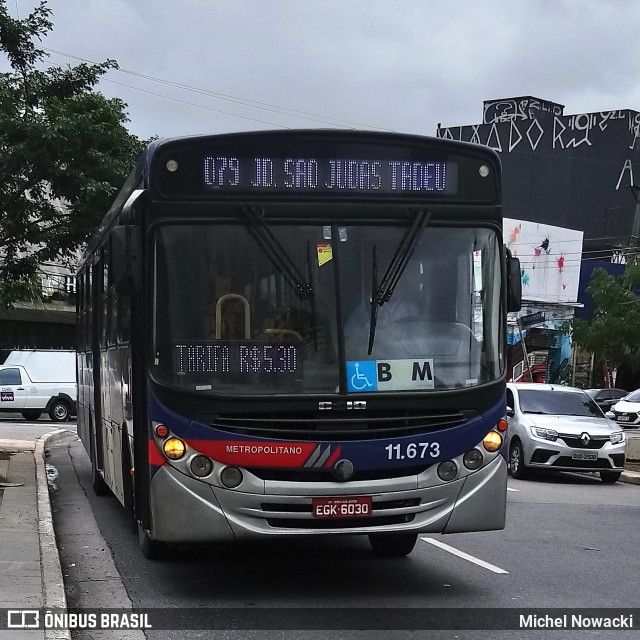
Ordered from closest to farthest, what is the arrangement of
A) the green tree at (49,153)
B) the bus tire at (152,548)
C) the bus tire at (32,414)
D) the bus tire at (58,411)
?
the bus tire at (152,548) < the green tree at (49,153) < the bus tire at (58,411) < the bus tire at (32,414)

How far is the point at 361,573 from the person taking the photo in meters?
9.02

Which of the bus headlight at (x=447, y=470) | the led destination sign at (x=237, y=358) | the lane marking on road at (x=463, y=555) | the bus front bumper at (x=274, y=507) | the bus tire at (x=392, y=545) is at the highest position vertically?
the led destination sign at (x=237, y=358)

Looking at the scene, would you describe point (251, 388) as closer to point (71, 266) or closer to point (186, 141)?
point (186, 141)

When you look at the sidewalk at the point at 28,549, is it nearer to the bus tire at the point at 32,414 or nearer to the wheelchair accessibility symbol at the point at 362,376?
the wheelchair accessibility symbol at the point at 362,376

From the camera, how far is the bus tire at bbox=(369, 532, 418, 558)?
9.63m

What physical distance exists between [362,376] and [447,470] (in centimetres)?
92

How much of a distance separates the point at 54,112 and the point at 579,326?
104 feet

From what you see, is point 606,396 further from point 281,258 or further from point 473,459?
point 281,258

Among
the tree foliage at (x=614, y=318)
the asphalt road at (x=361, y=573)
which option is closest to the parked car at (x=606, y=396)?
the tree foliage at (x=614, y=318)

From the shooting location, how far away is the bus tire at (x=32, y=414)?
34.0 metres

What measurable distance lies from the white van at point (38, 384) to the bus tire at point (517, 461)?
18341 millimetres

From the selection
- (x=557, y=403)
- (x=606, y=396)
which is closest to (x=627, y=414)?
(x=606, y=396)

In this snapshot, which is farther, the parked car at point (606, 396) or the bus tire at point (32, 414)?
the parked car at point (606, 396)

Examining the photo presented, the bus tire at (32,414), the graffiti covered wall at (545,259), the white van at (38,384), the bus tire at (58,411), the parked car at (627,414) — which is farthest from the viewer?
the graffiti covered wall at (545,259)
